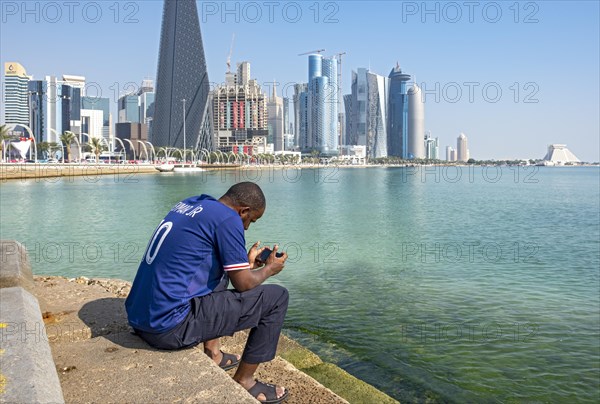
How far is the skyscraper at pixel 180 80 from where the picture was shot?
541ft

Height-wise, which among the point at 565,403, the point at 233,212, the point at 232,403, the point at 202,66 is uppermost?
the point at 202,66

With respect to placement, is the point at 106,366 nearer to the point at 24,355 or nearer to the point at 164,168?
the point at 24,355

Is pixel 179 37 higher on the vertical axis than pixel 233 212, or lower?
higher

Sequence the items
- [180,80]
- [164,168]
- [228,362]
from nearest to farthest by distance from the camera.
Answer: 1. [228,362]
2. [164,168]
3. [180,80]

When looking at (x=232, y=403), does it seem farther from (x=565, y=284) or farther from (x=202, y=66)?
(x=202, y=66)

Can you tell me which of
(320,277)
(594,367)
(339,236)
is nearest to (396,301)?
(320,277)

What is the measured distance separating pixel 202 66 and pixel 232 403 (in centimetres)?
17548

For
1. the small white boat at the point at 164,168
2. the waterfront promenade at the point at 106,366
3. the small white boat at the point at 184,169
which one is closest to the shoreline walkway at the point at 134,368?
the waterfront promenade at the point at 106,366

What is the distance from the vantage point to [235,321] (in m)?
3.56

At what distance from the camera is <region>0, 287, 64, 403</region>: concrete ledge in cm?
259

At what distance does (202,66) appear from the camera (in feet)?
555

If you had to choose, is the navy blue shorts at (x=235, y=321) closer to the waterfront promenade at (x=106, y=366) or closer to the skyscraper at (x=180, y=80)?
the waterfront promenade at (x=106, y=366)

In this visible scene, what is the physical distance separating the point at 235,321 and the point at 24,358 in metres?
1.30

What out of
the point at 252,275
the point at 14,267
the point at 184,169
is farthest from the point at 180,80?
the point at 252,275
